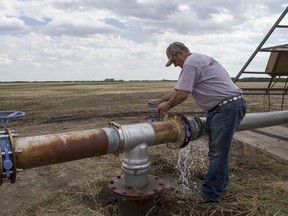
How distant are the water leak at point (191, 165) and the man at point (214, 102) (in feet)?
1.66

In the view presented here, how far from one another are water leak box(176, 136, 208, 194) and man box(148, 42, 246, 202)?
0.51 m

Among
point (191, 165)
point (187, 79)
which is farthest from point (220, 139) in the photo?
point (191, 165)

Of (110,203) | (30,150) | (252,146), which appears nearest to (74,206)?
(110,203)

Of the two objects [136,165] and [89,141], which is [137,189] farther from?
[89,141]

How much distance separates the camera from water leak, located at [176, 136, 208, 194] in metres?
4.19

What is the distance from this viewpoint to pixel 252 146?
20.5ft

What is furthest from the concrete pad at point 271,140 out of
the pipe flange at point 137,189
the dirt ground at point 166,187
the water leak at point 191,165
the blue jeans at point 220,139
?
the pipe flange at point 137,189

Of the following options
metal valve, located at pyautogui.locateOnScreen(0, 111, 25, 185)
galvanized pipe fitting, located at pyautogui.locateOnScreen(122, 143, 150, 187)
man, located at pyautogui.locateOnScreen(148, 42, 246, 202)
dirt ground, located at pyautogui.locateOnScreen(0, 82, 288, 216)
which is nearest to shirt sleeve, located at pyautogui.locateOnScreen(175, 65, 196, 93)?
man, located at pyautogui.locateOnScreen(148, 42, 246, 202)

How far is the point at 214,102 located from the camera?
139 inches

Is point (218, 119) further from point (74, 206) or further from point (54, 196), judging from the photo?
point (54, 196)

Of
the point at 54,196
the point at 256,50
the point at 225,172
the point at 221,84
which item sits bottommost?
the point at 54,196

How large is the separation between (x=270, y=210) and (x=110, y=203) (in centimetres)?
170

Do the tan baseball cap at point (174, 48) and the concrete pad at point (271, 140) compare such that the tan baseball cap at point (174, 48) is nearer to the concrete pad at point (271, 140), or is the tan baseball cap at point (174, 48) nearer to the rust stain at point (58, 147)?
the rust stain at point (58, 147)

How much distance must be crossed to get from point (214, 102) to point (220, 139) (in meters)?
0.39
